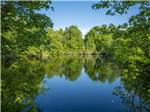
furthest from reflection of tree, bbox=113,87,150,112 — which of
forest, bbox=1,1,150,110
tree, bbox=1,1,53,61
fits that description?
tree, bbox=1,1,53,61

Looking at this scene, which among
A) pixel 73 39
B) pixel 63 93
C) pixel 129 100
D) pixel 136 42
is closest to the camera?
pixel 136 42

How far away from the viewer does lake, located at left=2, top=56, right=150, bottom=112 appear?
9.40 meters

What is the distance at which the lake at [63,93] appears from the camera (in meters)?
9.40

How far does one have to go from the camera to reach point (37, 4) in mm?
11281

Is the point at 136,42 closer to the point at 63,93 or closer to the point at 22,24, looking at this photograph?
the point at 22,24

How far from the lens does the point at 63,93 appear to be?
125ft

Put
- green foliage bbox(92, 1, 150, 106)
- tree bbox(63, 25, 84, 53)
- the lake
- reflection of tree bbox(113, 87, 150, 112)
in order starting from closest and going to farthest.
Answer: the lake → green foliage bbox(92, 1, 150, 106) → reflection of tree bbox(113, 87, 150, 112) → tree bbox(63, 25, 84, 53)

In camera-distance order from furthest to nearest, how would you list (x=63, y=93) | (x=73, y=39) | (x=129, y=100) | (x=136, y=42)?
(x=73, y=39) → (x=63, y=93) → (x=129, y=100) → (x=136, y=42)

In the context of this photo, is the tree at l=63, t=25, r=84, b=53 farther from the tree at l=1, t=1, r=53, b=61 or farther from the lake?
the tree at l=1, t=1, r=53, b=61

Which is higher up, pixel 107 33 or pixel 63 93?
pixel 107 33

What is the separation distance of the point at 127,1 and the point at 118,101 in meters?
21.1

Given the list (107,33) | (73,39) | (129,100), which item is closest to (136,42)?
(107,33)

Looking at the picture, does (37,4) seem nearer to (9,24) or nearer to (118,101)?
(9,24)

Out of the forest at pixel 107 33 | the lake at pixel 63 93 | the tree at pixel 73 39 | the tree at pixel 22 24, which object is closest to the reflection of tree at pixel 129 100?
the lake at pixel 63 93
